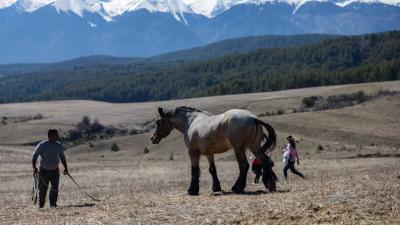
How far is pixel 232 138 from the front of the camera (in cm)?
1703

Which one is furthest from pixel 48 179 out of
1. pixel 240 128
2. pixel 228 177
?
pixel 228 177

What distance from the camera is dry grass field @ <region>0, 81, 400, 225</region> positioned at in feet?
43.5

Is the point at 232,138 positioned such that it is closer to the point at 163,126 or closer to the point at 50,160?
the point at 163,126

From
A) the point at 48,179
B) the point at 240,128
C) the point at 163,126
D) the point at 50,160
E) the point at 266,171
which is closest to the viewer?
→ the point at 240,128

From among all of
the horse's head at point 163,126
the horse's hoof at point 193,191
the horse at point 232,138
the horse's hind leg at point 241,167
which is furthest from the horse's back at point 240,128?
the horse's head at point 163,126

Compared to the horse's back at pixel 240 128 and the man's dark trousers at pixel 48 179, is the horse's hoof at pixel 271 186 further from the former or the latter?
the man's dark trousers at pixel 48 179

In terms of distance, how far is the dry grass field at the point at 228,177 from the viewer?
13.3 meters

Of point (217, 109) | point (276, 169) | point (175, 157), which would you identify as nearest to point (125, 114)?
point (217, 109)

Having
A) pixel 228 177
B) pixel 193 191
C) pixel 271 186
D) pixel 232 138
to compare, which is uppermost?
pixel 232 138

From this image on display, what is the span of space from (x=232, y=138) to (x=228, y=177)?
12318mm

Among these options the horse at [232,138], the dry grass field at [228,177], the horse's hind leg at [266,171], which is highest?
the horse at [232,138]

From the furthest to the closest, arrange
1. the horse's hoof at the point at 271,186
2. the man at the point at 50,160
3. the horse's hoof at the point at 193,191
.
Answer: the horse's hoof at the point at 193,191 → the man at the point at 50,160 → the horse's hoof at the point at 271,186

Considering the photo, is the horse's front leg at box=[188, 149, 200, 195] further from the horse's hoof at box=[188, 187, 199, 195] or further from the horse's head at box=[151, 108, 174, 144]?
the horse's head at box=[151, 108, 174, 144]

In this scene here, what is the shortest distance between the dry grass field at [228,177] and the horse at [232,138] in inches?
20.9
